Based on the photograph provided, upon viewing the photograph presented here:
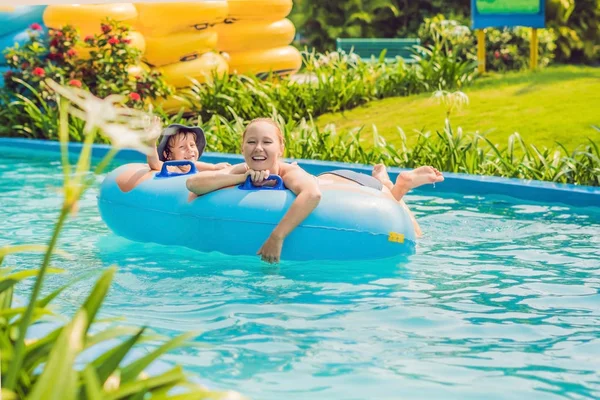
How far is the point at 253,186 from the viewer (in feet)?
18.2

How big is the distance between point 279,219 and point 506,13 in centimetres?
1049

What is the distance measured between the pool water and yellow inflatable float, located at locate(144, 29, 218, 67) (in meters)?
5.44

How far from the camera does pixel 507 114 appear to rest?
35.0 ft

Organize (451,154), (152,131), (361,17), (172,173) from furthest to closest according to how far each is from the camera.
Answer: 1. (361,17)
2. (451,154)
3. (172,173)
4. (152,131)

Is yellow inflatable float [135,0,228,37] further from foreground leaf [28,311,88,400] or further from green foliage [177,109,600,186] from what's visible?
foreground leaf [28,311,88,400]

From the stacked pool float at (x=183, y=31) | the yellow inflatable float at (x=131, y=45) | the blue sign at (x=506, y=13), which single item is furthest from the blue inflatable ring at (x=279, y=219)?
the blue sign at (x=506, y=13)

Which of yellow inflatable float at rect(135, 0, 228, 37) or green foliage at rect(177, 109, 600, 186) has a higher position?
yellow inflatable float at rect(135, 0, 228, 37)

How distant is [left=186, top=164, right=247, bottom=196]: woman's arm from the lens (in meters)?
5.55

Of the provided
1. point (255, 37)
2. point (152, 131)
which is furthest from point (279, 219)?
point (255, 37)

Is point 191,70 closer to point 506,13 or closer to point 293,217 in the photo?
point 506,13

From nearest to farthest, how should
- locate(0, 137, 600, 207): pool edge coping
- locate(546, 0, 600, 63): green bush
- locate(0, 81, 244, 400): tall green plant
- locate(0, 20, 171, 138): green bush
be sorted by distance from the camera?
locate(0, 81, 244, 400): tall green plant < locate(0, 137, 600, 207): pool edge coping < locate(0, 20, 171, 138): green bush < locate(546, 0, 600, 63): green bush

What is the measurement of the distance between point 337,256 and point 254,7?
26.8ft

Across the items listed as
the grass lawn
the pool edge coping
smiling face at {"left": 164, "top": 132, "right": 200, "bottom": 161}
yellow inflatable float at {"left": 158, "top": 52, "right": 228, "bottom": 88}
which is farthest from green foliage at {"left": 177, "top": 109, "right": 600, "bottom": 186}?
smiling face at {"left": 164, "top": 132, "right": 200, "bottom": 161}

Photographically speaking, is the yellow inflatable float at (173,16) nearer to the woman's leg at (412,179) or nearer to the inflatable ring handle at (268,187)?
the woman's leg at (412,179)
